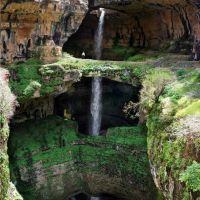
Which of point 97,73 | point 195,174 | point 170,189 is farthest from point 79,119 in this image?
point 195,174

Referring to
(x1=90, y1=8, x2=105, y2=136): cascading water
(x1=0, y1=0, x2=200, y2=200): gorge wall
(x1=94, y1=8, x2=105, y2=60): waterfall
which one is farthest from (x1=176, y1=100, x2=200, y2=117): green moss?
(x1=94, y1=8, x2=105, y2=60): waterfall

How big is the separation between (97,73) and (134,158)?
5.75m

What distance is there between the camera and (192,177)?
10023 mm

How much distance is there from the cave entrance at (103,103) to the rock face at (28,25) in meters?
5.25

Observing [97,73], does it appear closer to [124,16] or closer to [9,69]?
[9,69]

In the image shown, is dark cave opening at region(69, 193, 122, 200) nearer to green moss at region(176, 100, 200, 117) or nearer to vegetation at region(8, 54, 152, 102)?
vegetation at region(8, 54, 152, 102)

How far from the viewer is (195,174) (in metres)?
10.0

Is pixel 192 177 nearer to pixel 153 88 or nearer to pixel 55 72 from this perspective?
pixel 153 88

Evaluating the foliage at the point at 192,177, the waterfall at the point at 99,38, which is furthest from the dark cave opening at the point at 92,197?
the foliage at the point at 192,177

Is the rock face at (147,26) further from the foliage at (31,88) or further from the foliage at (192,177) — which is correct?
the foliage at (192,177)

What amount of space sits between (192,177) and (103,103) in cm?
2121

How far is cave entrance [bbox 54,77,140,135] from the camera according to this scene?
1180 inches

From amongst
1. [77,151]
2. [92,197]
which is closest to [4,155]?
[77,151]

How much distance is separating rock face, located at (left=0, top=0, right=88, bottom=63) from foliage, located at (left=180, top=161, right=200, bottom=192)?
→ 1532 cm
